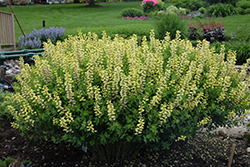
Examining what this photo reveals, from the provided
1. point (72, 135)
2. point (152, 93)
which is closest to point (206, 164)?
point (152, 93)

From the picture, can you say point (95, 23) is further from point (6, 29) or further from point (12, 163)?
point (12, 163)

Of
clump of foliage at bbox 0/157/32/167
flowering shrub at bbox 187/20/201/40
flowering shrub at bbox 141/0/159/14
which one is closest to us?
clump of foliage at bbox 0/157/32/167

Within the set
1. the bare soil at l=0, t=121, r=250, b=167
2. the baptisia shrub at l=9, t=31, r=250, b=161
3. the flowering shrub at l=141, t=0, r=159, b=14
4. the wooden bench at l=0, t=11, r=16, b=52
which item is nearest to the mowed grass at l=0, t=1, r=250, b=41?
the wooden bench at l=0, t=11, r=16, b=52

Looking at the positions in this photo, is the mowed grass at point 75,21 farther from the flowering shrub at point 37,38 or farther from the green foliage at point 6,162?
the green foliage at point 6,162

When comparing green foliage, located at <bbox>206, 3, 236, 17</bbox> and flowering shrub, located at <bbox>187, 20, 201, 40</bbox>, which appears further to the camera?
green foliage, located at <bbox>206, 3, 236, 17</bbox>

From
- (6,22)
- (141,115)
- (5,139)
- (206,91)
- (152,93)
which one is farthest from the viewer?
(6,22)

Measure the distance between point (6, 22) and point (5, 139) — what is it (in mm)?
4459

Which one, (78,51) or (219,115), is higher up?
(78,51)

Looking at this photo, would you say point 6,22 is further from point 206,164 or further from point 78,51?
point 206,164

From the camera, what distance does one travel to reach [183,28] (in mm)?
8094

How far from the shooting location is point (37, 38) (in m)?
8.30

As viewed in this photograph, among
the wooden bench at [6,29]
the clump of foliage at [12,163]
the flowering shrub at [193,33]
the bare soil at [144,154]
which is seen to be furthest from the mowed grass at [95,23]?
the clump of foliage at [12,163]

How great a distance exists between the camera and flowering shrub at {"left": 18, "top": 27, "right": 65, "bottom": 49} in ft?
25.2

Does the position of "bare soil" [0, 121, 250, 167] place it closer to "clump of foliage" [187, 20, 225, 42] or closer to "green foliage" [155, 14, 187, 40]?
"green foliage" [155, 14, 187, 40]
